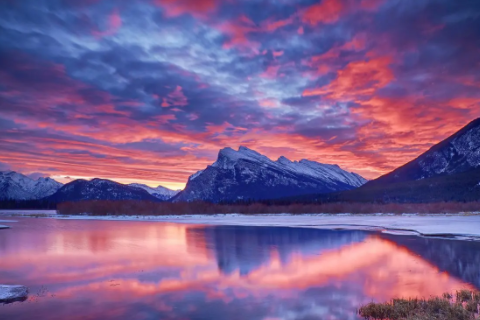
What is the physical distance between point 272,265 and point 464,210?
108201mm

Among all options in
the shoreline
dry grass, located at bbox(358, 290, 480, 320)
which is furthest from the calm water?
the shoreline

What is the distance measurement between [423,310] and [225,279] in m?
9.70

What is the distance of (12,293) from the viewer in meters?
16.3

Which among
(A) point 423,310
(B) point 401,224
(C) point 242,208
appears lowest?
(A) point 423,310

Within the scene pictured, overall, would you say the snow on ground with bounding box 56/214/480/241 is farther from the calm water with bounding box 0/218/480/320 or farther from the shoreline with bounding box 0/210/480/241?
the calm water with bounding box 0/218/480/320

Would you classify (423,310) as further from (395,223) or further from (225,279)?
(395,223)

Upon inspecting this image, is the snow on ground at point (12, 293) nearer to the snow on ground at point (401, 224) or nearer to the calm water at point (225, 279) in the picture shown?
the calm water at point (225, 279)

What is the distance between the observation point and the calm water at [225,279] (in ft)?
46.6

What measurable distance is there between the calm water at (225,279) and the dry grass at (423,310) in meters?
0.88

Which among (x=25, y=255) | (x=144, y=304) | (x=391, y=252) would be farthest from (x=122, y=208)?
(x=144, y=304)

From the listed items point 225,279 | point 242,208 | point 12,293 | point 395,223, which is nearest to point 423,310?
point 225,279

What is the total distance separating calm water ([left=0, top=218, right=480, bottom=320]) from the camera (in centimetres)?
1420

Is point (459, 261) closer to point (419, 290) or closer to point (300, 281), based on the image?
point (419, 290)

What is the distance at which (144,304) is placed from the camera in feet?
49.2
